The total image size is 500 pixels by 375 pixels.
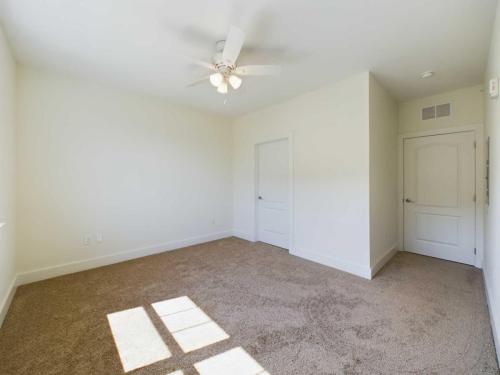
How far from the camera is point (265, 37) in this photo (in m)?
2.13

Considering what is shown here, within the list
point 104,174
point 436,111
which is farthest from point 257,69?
point 436,111

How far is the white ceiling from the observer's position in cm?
178

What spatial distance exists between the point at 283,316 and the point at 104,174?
2988 mm

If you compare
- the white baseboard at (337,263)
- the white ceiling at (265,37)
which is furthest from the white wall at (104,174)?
the white baseboard at (337,263)

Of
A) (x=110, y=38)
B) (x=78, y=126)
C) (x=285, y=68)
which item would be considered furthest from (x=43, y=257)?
(x=285, y=68)

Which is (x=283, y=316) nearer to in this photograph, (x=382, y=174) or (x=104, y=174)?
(x=382, y=174)

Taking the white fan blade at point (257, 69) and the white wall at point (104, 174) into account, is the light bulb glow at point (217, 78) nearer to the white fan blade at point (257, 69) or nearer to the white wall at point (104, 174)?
the white fan blade at point (257, 69)

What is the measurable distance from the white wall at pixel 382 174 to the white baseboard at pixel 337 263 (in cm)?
16

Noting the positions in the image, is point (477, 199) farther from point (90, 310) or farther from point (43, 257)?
point (43, 257)

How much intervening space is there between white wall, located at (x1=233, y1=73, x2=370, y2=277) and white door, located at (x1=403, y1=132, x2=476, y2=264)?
1491mm

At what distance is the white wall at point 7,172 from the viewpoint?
2.06 meters

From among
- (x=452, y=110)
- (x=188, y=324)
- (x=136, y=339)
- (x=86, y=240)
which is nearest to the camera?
(x=136, y=339)

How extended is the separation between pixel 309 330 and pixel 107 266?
2.86 metres

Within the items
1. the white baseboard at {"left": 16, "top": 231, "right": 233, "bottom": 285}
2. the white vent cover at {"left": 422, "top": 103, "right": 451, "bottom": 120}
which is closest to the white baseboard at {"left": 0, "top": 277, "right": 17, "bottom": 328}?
the white baseboard at {"left": 16, "top": 231, "right": 233, "bottom": 285}
